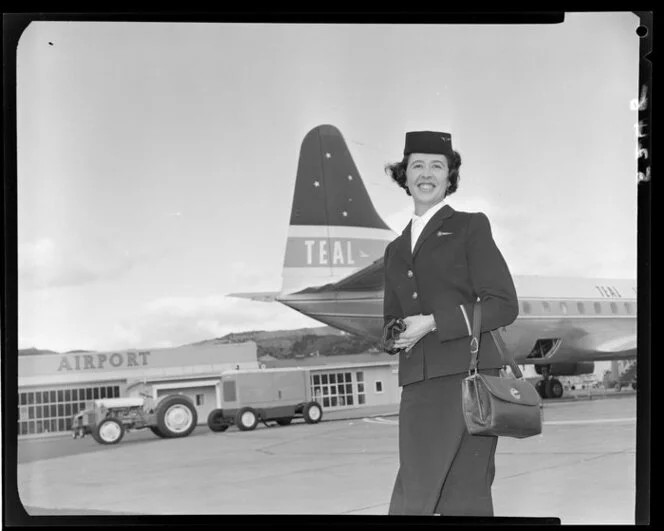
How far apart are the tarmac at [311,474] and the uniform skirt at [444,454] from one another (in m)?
0.29

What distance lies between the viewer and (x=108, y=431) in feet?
12.8

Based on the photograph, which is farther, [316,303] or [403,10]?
[316,303]

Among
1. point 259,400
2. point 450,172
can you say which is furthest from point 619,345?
point 259,400

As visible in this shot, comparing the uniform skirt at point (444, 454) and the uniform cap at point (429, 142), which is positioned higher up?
the uniform cap at point (429, 142)

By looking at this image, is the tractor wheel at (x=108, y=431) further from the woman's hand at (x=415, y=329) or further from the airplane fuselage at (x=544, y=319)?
the woman's hand at (x=415, y=329)

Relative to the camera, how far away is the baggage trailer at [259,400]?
13.2ft

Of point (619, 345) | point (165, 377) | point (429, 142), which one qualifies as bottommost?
point (165, 377)

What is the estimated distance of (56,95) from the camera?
12.4ft

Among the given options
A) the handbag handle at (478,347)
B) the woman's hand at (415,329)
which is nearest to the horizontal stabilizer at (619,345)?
the handbag handle at (478,347)

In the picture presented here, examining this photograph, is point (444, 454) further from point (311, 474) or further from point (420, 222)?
point (420, 222)

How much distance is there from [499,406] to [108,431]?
6.85ft

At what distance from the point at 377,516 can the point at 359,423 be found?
52cm

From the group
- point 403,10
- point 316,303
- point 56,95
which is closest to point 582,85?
point 403,10

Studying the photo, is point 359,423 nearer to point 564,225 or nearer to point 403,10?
→ point 564,225
